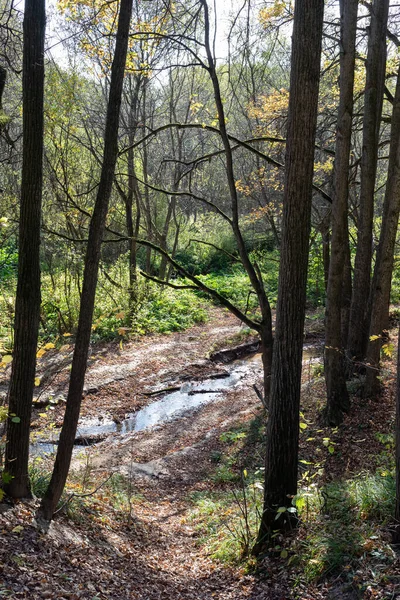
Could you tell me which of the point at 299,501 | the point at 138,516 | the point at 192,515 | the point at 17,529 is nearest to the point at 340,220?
the point at 299,501

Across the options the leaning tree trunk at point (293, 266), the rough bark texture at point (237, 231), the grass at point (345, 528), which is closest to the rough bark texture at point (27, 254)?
the leaning tree trunk at point (293, 266)

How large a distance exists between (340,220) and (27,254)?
470cm

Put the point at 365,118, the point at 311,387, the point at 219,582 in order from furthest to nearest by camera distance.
A: 1. the point at 311,387
2. the point at 365,118
3. the point at 219,582

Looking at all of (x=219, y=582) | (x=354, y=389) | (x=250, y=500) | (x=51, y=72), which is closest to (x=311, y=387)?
(x=354, y=389)

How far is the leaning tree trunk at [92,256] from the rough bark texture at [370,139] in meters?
4.93

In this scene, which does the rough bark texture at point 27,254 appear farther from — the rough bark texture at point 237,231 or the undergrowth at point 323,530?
the rough bark texture at point 237,231

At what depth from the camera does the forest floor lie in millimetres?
4070

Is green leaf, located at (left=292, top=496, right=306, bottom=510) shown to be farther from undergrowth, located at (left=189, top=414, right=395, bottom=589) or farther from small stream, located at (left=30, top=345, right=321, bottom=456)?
small stream, located at (left=30, top=345, right=321, bottom=456)

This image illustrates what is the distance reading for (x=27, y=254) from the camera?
16.1 feet

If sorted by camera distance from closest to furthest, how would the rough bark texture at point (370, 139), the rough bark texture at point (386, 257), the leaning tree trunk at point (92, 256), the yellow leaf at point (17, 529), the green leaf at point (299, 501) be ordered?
the yellow leaf at point (17, 529) → the green leaf at point (299, 501) → the leaning tree trunk at point (92, 256) → the rough bark texture at point (386, 257) → the rough bark texture at point (370, 139)

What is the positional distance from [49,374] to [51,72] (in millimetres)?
7224

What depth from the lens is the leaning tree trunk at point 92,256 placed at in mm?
5004

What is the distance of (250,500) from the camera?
6.32 meters

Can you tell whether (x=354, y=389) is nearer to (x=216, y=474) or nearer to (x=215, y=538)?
(x=216, y=474)
